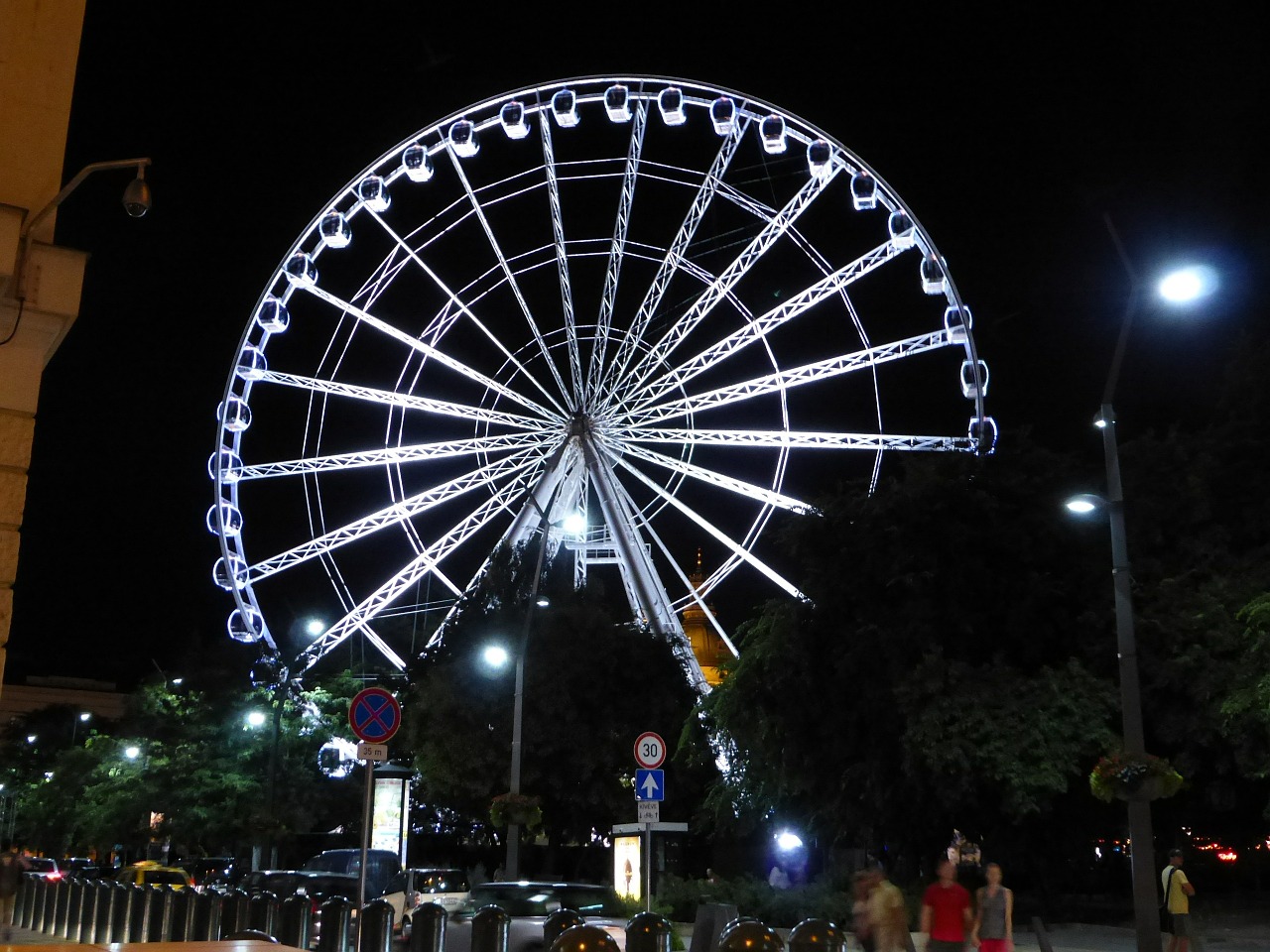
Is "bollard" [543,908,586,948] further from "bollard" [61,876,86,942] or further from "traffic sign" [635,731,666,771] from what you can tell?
"bollard" [61,876,86,942]

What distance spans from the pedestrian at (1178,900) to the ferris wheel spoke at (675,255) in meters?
17.3

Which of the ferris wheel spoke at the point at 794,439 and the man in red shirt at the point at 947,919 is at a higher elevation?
the ferris wheel spoke at the point at 794,439

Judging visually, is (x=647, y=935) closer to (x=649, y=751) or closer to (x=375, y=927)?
(x=375, y=927)

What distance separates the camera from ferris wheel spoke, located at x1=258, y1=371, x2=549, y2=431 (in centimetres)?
3170

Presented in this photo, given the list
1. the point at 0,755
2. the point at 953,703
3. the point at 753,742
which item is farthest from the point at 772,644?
the point at 0,755

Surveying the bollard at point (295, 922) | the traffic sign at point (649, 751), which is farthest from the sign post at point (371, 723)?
the traffic sign at point (649, 751)

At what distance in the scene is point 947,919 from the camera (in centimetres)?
1222

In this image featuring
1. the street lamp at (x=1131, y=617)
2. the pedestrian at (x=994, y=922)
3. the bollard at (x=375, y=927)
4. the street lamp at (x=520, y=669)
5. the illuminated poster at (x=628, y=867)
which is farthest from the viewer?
the street lamp at (x=520, y=669)

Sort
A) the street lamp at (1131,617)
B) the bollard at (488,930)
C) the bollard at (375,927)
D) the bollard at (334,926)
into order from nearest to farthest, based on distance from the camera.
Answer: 1. the bollard at (488,930)
2. the bollard at (375,927)
3. the bollard at (334,926)
4. the street lamp at (1131,617)

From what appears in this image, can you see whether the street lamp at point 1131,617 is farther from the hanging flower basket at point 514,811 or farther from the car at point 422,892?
the hanging flower basket at point 514,811

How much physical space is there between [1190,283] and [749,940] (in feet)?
31.6

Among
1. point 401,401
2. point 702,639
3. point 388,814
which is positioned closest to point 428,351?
point 401,401

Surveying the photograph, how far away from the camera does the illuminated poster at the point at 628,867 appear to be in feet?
87.4

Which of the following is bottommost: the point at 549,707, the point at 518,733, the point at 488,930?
the point at 488,930
